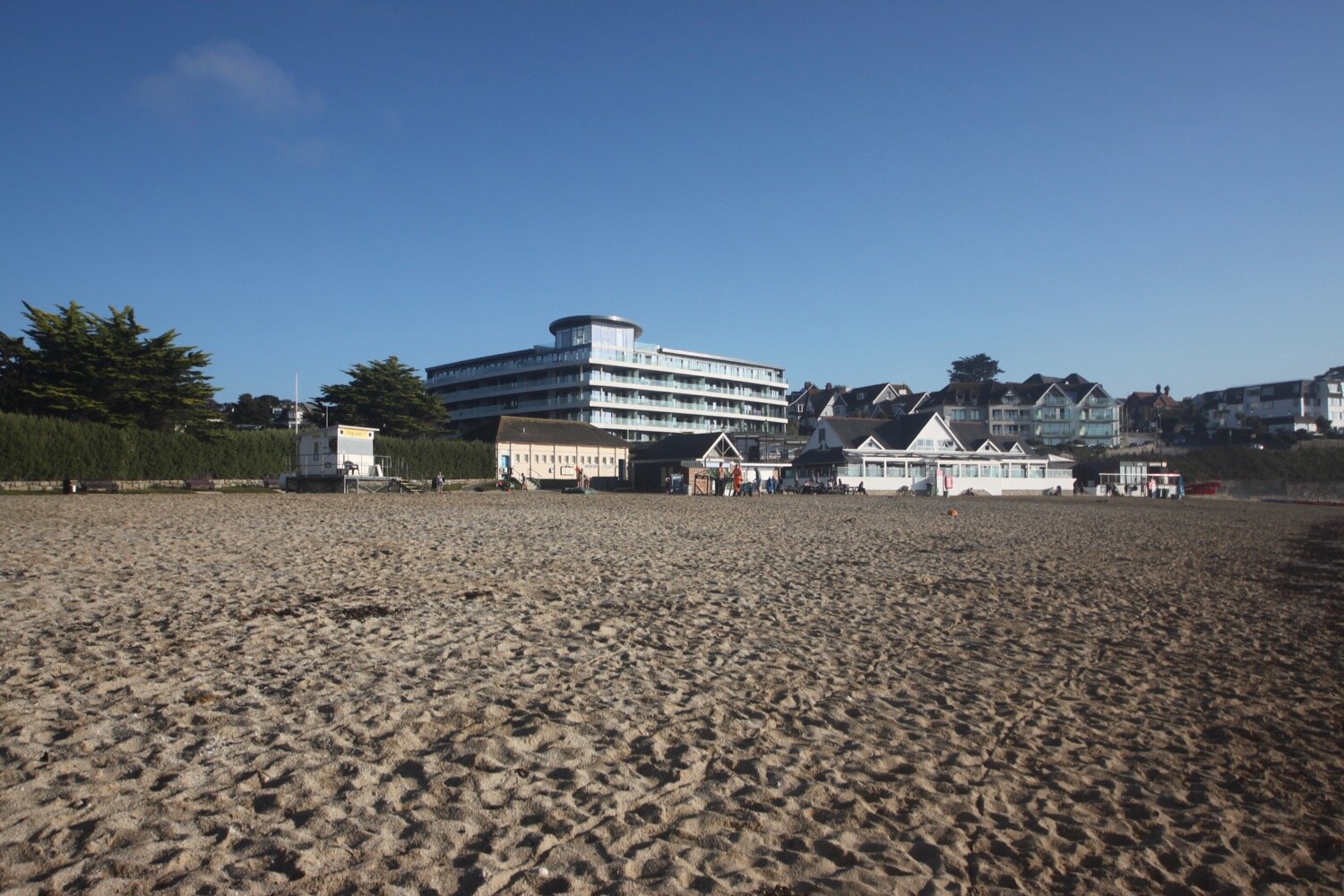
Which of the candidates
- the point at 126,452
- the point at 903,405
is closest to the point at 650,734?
the point at 126,452

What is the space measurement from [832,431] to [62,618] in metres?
70.2

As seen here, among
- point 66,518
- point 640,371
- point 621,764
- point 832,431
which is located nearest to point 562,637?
point 621,764

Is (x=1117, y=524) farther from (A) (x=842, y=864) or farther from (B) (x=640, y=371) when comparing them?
(B) (x=640, y=371)

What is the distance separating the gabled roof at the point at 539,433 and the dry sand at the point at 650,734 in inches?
2160

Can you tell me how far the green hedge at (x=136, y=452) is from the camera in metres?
33.8

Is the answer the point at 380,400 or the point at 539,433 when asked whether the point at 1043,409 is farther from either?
the point at 380,400

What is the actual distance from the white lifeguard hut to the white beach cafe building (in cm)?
4036

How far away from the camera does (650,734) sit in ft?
17.6

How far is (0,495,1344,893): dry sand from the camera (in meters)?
3.74

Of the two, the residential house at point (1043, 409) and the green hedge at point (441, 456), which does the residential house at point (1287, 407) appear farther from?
the green hedge at point (441, 456)

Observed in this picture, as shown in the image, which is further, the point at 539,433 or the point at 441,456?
the point at 539,433

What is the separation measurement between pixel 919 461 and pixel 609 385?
39309 mm

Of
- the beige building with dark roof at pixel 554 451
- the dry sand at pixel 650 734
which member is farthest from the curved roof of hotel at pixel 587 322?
the dry sand at pixel 650 734

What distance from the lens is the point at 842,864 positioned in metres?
3.75
